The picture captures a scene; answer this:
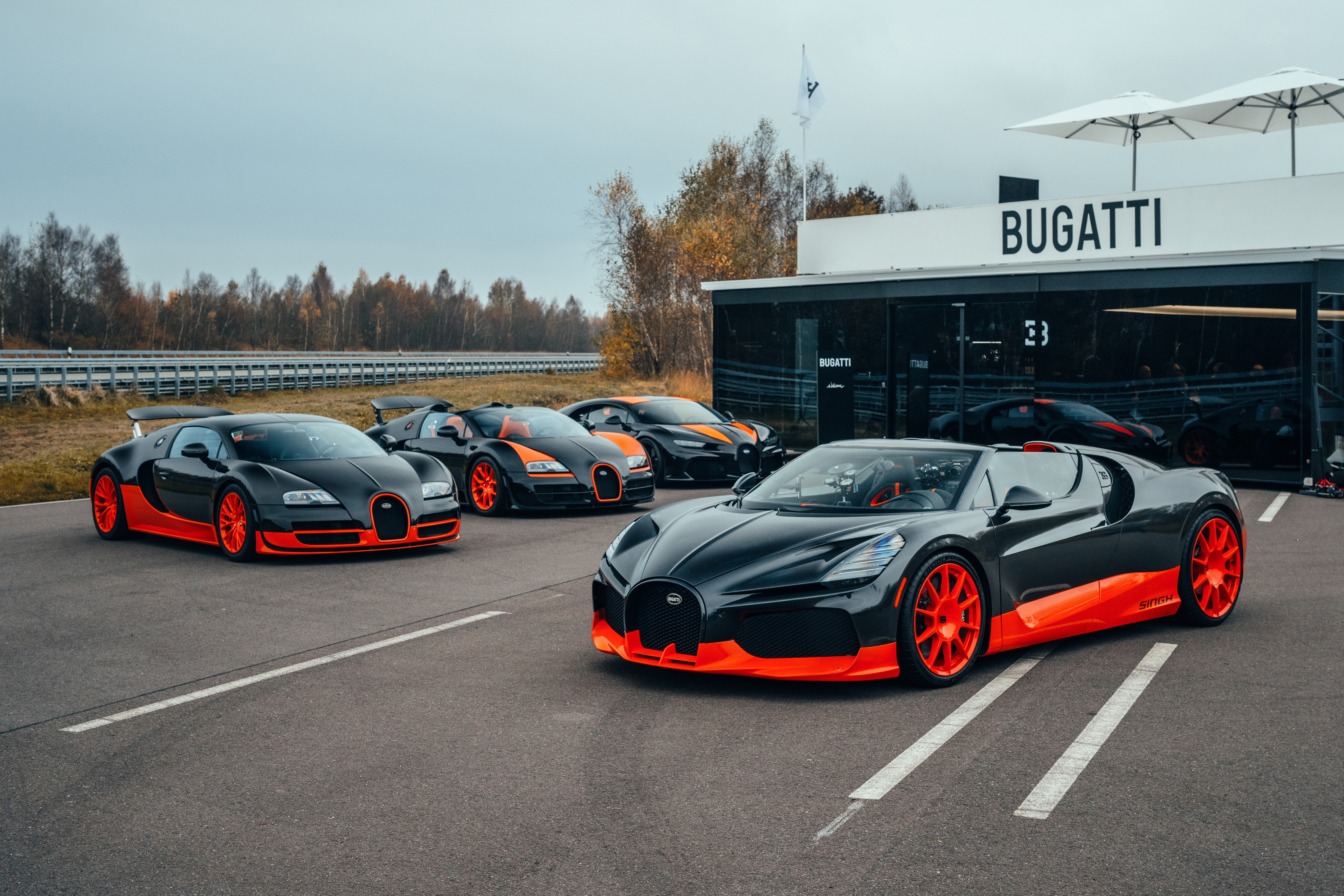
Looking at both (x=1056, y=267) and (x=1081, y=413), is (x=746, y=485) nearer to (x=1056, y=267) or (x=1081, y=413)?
(x=1081, y=413)

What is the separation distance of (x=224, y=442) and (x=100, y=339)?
74.6 metres

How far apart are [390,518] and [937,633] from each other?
5751 mm

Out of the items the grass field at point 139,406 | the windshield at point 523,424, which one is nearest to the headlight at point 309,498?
the windshield at point 523,424

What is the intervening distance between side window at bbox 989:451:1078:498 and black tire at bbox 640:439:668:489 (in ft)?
32.7

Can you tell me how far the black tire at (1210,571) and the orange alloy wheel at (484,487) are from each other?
325 inches

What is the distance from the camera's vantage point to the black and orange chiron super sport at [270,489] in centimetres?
984

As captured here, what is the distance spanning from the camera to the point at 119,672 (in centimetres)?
621

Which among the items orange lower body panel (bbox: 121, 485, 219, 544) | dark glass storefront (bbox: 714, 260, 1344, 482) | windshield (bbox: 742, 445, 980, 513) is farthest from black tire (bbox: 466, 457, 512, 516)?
dark glass storefront (bbox: 714, 260, 1344, 482)

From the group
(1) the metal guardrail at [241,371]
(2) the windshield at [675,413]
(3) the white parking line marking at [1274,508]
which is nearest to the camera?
(3) the white parking line marking at [1274,508]

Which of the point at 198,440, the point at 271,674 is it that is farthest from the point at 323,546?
the point at 271,674

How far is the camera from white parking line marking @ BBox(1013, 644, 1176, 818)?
4043mm

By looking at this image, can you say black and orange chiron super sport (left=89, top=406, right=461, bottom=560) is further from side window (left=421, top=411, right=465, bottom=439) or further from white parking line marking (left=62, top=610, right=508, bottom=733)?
side window (left=421, top=411, right=465, bottom=439)

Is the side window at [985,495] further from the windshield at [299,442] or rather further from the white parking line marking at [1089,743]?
the windshield at [299,442]

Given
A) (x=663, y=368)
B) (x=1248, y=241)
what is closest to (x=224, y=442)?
(x=1248, y=241)
